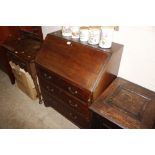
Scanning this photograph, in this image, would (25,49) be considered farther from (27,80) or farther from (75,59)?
(75,59)

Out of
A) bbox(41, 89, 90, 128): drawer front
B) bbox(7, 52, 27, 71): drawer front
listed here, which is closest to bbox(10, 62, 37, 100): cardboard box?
bbox(7, 52, 27, 71): drawer front

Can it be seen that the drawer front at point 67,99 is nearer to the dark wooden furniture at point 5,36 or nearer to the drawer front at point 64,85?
the drawer front at point 64,85

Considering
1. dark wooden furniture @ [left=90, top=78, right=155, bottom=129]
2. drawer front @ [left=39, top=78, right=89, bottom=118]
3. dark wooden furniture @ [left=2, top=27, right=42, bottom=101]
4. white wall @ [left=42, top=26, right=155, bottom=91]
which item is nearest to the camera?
dark wooden furniture @ [left=90, top=78, right=155, bottom=129]

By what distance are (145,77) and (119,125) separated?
0.55 metres

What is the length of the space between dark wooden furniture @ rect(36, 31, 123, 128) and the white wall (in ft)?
0.27

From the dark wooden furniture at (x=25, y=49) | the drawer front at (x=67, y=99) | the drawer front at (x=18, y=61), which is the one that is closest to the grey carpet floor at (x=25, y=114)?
the dark wooden furniture at (x=25, y=49)

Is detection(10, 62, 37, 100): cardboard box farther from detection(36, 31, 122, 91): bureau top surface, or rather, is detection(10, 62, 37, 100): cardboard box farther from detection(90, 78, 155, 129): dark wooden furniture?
detection(90, 78, 155, 129): dark wooden furniture

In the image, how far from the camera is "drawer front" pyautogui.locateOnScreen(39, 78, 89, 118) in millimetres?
1330

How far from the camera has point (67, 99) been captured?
1463 millimetres

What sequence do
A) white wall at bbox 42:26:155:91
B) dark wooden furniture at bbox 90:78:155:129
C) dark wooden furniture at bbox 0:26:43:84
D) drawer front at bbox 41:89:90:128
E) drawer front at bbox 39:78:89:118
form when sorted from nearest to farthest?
dark wooden furniture at bbox 90:78:155:129
white wall at bbox 42:26:155:91
drawer front at bbox 39:78:89:118
drawer front at bbox 41:89:90:128
dark wooden furniture at bbox 0:26:43:84

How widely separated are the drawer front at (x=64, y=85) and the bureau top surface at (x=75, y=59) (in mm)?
57

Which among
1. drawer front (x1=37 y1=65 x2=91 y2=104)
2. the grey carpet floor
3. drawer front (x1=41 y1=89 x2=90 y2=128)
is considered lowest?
the grey carpet floor

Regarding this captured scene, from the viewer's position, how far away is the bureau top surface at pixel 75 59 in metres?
1.17
